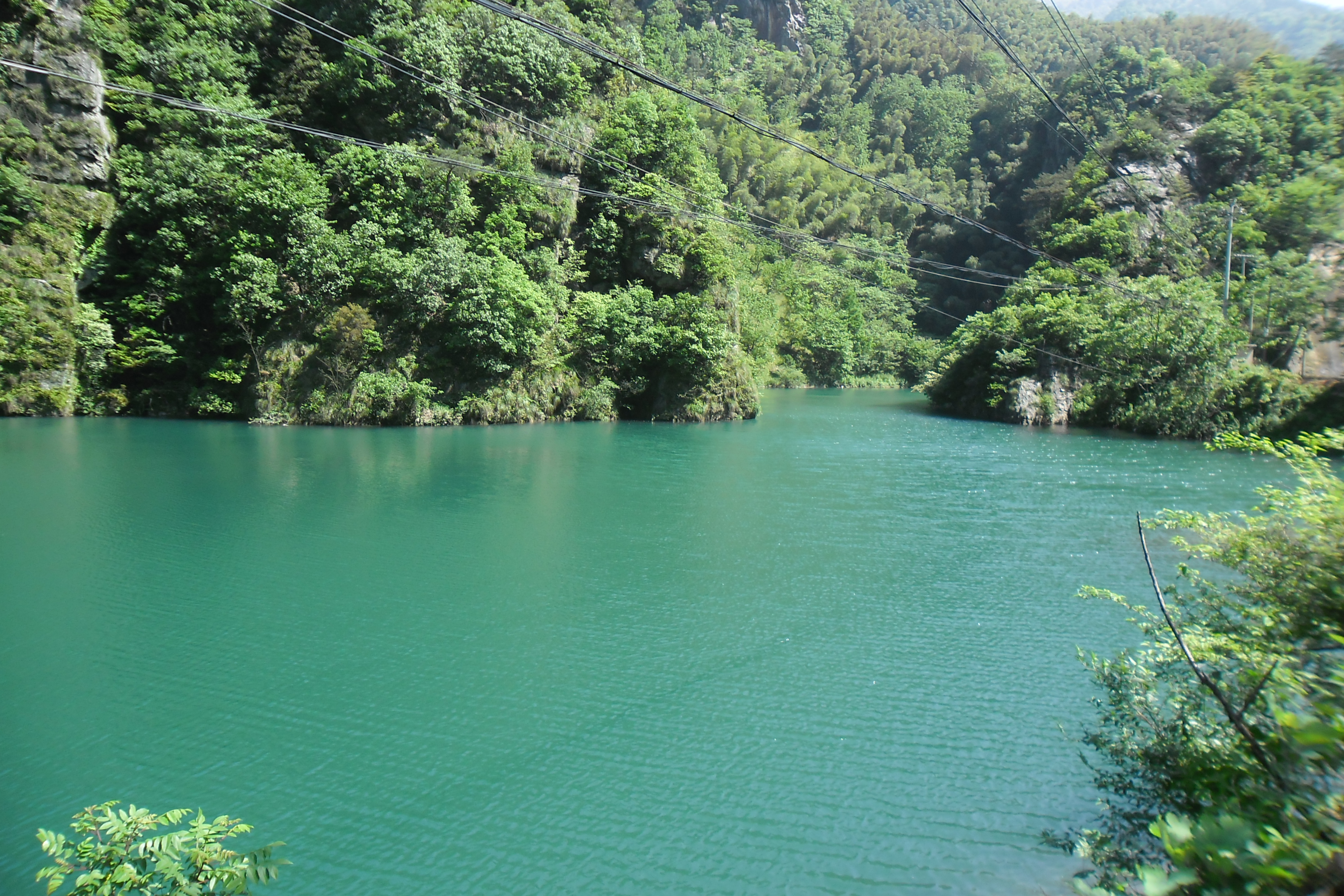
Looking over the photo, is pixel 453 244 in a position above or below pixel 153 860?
above

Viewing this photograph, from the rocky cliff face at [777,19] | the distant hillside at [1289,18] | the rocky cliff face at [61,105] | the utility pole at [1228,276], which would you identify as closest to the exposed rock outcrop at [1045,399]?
the utility pole at [1228,276]

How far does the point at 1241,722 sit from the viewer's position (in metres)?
2.32

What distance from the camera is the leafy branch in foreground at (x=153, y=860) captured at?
279cm

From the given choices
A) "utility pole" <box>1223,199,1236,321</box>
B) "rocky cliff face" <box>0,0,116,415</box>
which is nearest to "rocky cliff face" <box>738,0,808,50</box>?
"utility pole" <box>1223,199,1236,321</box>

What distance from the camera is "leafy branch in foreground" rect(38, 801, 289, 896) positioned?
2.79m

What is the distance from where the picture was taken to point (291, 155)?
26.2 m

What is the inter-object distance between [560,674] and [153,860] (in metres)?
4.45

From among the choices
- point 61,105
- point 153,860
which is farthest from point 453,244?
point 153,860

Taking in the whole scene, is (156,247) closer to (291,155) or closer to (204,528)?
(291,155)

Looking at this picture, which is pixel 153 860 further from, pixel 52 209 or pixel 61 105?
pixel 61 105

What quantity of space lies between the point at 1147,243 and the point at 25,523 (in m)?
41.1

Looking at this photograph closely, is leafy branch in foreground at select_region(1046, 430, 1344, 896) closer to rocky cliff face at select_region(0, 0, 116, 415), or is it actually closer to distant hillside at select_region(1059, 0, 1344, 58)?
distant hillside at select_region(1059, 0, 1344, 58)

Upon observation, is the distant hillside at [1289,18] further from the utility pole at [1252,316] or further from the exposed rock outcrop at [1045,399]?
the exposed rock outcrop at [1045,399]

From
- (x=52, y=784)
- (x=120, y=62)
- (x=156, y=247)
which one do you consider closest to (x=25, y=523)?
(x=52, y=784)
